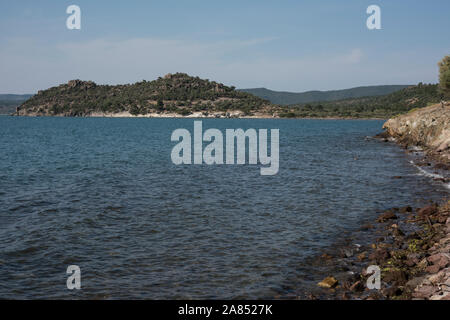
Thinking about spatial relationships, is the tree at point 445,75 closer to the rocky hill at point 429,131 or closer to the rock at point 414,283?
the rocky hill at point 429,131

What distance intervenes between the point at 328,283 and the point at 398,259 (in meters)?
3.71

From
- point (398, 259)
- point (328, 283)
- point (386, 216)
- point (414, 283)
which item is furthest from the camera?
point (386, 216)

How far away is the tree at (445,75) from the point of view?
76425 millimetres

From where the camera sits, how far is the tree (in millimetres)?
76425

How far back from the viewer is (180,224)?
A: 19.5 metres

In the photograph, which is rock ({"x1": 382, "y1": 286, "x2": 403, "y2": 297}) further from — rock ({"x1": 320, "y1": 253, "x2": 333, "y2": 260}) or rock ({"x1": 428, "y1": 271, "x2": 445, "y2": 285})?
rock ({"x1": 320, "y1": 253, "x2": 333, "y2": 260})

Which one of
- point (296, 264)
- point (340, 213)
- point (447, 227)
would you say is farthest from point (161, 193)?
point (447, 227)

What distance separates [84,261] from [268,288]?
701 cm

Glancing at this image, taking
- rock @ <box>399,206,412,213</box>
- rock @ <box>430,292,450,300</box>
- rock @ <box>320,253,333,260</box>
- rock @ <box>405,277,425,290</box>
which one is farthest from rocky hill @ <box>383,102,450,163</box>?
rock @ <box>430,292,450,300</box>

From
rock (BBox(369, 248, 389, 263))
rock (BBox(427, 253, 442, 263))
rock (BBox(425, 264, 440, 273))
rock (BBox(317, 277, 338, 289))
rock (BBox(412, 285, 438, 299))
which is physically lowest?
rock (BBox(317, 277, 338, 289))

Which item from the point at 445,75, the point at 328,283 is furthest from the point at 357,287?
the point at 445,75

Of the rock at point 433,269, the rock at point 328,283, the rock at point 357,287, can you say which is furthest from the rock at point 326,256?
the rock at point 433,269

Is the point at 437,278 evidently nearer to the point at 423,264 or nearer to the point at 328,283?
the point at 423,264
